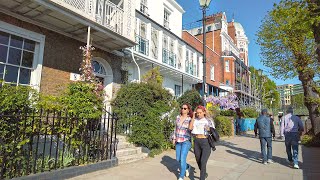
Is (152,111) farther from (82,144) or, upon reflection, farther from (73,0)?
(73,0)

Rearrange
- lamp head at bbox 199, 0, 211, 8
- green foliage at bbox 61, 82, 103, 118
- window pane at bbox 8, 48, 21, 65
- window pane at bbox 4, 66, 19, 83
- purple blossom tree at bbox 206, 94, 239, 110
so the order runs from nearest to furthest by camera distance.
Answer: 1. green foliage at bbox 61, 82, 103, 118
2. window pane at bbox 4, 66, 19, 83
3. window pane at bbox 8, 48, 21, 65
4. lamp head at bbox 199, 0, 211, 8
5. purple blossom tree at bbox 206, 94, 239, 110

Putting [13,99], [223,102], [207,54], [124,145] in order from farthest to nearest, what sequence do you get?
[207,54] → [223,102] → [124,145] → [13,99]

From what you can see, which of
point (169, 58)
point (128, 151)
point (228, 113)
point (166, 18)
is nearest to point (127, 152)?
point (128, 151)

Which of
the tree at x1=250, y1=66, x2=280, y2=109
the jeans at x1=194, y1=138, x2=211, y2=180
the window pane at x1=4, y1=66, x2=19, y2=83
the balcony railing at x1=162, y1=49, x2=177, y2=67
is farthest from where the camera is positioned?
the tree at x1=250, y1=66, x2=280, y2=109

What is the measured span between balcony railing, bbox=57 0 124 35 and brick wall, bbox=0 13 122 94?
1.30 metres

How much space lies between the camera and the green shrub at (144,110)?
8711 millimetres

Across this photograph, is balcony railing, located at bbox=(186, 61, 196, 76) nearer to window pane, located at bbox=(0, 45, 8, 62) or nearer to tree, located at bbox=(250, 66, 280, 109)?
window pane, located at bbox=(0, 45, 8, 62)

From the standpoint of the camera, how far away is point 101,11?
32.0ft

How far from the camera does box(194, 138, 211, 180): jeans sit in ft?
17.4

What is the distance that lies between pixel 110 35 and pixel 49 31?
210 cm

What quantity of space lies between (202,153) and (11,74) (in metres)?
6.28

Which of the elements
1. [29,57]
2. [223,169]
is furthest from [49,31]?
[223,169]

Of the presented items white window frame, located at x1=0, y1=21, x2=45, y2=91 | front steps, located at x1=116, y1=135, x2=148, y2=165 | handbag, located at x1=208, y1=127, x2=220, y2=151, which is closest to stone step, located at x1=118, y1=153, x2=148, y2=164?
front steps, located at x1=116, y1=135, x2=148, y2=165

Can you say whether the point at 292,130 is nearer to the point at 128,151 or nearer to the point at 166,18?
the point at 128,151
